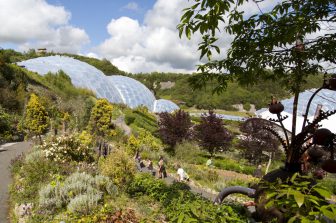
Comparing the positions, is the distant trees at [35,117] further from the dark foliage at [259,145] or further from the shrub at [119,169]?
the dark foliage at [259,145]

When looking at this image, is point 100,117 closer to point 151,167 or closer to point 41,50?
point 151,167

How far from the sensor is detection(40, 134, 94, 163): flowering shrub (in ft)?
38.6

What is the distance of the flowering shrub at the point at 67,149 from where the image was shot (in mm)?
11780

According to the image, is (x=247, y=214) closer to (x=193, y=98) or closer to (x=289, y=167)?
(x=289, y=167)

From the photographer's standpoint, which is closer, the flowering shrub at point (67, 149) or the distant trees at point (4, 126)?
the flowering shrub at point (67, 149)

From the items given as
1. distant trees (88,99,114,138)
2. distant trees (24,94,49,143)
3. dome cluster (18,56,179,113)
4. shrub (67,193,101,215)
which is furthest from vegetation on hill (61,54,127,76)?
shrub (67,193,101,215)

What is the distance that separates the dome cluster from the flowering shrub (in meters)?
26.3

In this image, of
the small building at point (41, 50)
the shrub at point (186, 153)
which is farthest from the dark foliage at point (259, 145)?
the small building at point (41, 50)

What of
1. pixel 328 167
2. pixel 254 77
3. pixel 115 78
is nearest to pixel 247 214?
pixel 254 77

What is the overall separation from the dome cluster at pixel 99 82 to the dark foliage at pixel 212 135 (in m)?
16.9

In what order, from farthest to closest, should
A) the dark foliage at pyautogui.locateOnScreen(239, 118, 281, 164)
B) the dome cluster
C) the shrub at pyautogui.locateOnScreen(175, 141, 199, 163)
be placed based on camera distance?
1. the dome cluster
2. the shrub at pyautogui.locateOnScreen(175, 141, 199, 163)
3. the dark foliage at pyautogui.locateOnScreen(239, 118, 281, 164)

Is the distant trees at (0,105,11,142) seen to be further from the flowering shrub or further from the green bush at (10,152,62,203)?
the green bush at (10,152,62,203)

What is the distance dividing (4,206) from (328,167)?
8220 mm

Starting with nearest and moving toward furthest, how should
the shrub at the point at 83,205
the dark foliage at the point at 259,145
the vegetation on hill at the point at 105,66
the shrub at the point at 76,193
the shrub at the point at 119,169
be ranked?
the shrub at the point at 83,205, the shrub at the point at 76,193, the shrub at the point at 119,169, the dark foliage at the point at 259,145, the vegetation on hill at the point at 105,66
